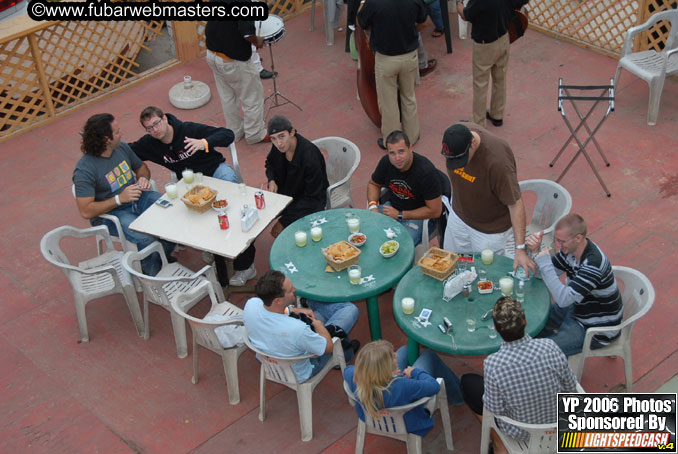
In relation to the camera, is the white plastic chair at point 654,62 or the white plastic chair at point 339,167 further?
the white plastic chair at point 654,62

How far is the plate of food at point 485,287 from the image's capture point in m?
5.27

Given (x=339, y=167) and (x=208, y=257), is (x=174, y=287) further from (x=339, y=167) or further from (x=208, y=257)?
(x=339, y=167)

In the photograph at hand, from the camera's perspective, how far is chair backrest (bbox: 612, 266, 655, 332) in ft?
16.1

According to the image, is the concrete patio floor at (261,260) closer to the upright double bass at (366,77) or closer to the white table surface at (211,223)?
the upright double bass at (366,77)

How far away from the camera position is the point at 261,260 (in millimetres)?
7156

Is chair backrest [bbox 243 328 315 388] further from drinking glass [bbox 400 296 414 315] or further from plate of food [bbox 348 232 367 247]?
plate of food [bbox 348 232 367 247]

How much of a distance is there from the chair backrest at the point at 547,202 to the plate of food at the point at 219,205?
99.1 inches

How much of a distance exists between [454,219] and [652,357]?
184cm

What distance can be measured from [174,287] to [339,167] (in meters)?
2.06

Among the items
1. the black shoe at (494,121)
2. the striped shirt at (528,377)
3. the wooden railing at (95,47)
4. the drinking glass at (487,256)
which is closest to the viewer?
the striped shirt at (528,377)

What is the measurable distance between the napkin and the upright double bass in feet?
12.1

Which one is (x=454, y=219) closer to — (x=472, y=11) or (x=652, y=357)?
(x=652, y=357)

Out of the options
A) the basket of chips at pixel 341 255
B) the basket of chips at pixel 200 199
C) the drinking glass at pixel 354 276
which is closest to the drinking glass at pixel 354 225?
the basket of chips at pixel 341 255

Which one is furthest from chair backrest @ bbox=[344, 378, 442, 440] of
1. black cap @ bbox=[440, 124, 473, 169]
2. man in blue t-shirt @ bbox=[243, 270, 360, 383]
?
black cap @ bbox=[440, 124, 473, 169]
